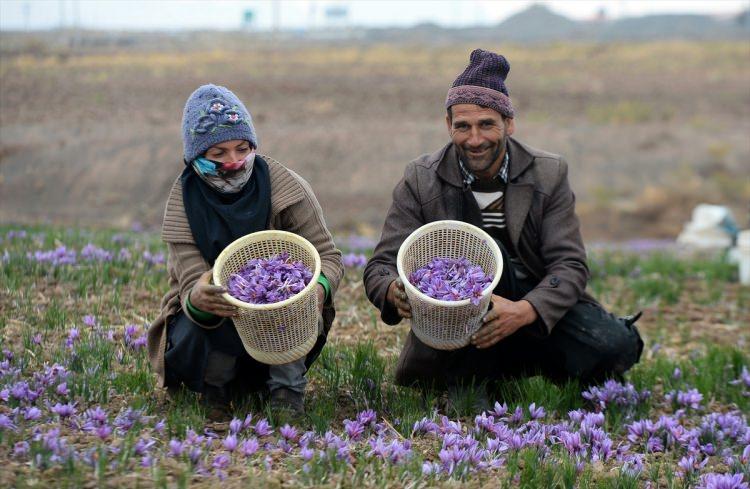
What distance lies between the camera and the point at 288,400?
13.4 feet

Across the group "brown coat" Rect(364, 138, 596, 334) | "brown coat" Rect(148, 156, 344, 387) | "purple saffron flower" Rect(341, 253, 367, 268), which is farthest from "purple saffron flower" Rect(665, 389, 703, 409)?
"purple saffron flower" Rect(341, 253, 367, 268)

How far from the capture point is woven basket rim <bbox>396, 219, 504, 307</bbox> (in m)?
3.73

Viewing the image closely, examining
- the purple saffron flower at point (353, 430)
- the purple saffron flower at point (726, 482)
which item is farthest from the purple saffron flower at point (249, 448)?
the purple saffron flower at point (726, 482)

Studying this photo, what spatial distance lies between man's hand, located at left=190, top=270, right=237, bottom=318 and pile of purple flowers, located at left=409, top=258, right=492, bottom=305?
0.79 meters

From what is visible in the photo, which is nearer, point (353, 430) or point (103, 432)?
point (103, 432)

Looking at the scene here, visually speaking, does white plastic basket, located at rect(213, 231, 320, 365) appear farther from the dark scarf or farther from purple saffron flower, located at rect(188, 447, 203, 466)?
purple saffron flower, located at rect(188, 447, 203, 466)

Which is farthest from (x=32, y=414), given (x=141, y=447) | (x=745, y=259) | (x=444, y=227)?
(x=745, y=259)

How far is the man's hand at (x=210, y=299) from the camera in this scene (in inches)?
142

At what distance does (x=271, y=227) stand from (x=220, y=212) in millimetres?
252

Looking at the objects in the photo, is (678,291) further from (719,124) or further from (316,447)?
(719,124)

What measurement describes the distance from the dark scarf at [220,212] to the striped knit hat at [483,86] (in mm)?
948

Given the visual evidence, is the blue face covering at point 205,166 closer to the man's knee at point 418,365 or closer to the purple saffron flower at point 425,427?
the man's knee at point 418,365

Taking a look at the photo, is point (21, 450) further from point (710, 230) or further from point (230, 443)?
point (710, 230)

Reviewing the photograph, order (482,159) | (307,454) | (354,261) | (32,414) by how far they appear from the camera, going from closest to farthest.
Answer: (307,454), (32,414), (482,159), (354,261)
